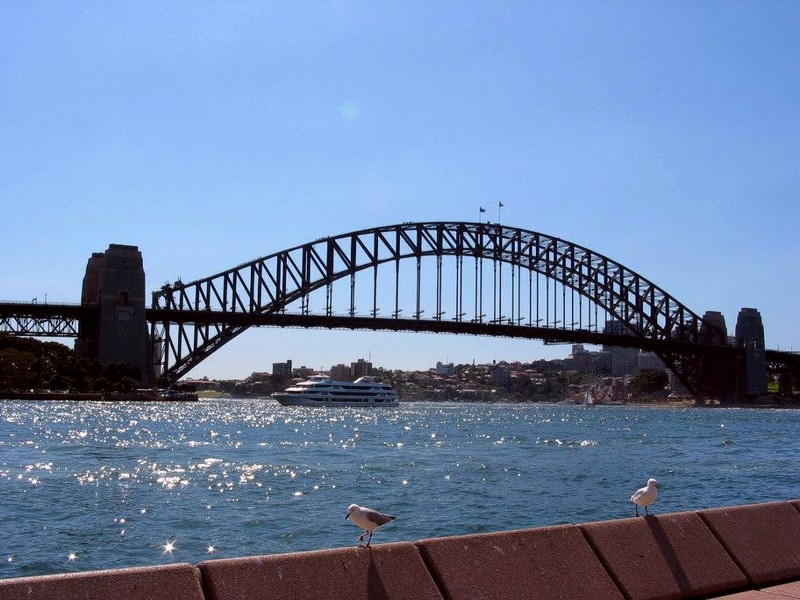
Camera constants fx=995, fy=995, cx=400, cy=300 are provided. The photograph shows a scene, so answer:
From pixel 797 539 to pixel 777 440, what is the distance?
40155 millimetres

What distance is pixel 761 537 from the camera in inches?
284

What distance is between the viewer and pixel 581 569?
20.2 ft

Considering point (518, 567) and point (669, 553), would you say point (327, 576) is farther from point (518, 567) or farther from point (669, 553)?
point (669, 553)

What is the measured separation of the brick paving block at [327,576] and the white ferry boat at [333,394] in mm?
92516

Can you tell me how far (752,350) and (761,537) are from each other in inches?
4585

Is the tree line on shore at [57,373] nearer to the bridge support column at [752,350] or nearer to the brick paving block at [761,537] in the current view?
the bridge support column at [752,350]

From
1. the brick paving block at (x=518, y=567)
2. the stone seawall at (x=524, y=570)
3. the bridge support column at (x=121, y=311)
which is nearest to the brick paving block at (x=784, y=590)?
the stone seawall at (x=524, y=570)

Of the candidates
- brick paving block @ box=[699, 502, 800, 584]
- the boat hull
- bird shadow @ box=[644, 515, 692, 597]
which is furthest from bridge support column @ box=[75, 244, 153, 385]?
bird shadow @ box=[644, 515, 692, 597]

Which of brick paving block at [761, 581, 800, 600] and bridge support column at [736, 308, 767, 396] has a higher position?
bridge support column at [736, 308, 767, 396]

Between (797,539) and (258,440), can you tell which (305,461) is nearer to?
(258,440)

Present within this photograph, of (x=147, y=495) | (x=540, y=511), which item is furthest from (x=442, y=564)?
(x=147, y=495)

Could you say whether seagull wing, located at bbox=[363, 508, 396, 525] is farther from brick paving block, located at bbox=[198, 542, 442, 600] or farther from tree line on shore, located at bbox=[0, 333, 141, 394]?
tree line on shore, located at bbox=[0, 333, 141, 394]

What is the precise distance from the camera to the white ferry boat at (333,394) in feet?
322

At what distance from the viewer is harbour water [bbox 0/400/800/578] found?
46.4 ft
